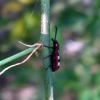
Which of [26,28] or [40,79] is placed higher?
[26,28]

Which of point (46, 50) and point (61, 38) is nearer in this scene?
point (46, 50)

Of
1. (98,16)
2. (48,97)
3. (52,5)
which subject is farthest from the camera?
(52,5)

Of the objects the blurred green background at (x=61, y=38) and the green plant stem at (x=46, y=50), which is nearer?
the green plant stem at (x=46, y=50)

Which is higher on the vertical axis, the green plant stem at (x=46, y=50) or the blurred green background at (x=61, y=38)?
the blurred green background at (x=61, y=38)

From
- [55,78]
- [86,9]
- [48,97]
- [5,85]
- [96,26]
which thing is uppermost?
[5,85]

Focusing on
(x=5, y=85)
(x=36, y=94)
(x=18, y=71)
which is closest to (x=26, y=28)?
(x=18, y=71)

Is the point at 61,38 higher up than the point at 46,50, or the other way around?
the point at 61,38

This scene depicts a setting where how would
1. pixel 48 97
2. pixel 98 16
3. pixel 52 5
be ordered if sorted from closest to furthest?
pixel 48 97 → pixel 98 16 → pixel 52 5

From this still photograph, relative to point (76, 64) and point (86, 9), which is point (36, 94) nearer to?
point (76, 64)

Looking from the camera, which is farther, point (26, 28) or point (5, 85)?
point (5, 85)

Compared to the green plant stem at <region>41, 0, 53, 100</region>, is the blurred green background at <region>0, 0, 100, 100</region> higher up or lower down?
higher up

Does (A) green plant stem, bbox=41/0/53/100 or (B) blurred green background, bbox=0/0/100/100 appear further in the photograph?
(B) blurred green background, bbox=0/0/100/100
